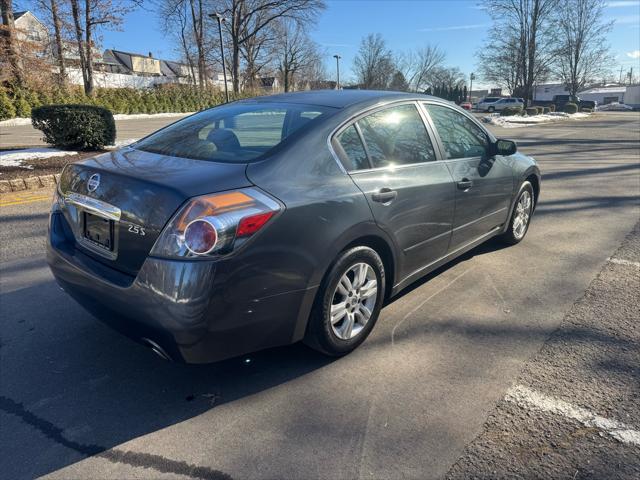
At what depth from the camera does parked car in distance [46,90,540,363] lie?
7.35 ft

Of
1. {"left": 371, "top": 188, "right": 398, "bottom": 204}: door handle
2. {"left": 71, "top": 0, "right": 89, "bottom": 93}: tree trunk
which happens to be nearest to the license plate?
{"left": 371, "top": 188, "right": 398, "bottom": 204}: door handle

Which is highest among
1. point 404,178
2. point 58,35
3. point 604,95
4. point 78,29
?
point 604,95

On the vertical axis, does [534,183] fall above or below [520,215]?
above

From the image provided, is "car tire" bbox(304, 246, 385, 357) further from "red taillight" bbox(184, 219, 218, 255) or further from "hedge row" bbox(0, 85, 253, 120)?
"hedge row" bbox(0, 85, 253, 120)

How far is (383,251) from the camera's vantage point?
123 inches

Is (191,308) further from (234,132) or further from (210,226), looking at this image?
(234,132)

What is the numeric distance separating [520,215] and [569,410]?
297 cm

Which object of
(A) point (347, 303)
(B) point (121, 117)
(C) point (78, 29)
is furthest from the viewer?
(B) point (121, 117)

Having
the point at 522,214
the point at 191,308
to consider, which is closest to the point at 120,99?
the point at 522,214

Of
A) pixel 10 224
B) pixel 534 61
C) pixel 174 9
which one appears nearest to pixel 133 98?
pixel 174 9

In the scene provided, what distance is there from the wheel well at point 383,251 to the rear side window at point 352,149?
45 cm

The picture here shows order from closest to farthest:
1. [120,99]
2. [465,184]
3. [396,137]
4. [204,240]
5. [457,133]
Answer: [204,240]
[396,137]
[465,184]
[457,133]
[120,99]

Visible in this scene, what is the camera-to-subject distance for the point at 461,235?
3920mm

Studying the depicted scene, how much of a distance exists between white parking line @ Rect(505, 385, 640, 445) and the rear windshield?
76.7 inches
